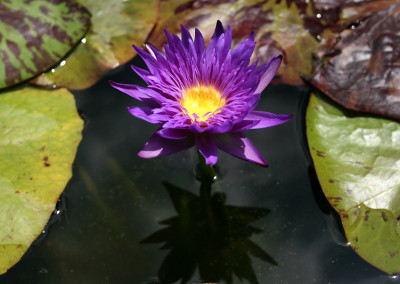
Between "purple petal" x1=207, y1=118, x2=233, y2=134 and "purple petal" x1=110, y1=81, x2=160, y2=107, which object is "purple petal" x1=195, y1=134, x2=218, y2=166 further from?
"purple petal" x1=110, y1=81, x2=160, y2=107

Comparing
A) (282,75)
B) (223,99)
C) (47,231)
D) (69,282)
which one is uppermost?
(223,99)

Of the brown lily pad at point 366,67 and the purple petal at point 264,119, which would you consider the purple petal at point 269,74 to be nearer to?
the purple petal at point 264,119

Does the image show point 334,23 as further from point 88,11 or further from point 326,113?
point 88,11

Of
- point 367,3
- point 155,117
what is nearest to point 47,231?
point 155,117

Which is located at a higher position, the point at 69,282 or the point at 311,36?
the point at 311,36

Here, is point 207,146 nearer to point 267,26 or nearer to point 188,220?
point 188,220

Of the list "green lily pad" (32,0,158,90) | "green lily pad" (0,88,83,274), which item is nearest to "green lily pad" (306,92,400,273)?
→ "green lily pad" (32,0,158,90)
